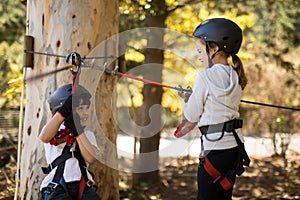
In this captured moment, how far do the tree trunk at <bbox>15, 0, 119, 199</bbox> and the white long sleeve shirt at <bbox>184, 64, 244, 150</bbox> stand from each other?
1498 millimetres

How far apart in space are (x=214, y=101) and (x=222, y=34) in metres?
0.48

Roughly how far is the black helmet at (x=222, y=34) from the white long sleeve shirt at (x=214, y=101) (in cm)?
18

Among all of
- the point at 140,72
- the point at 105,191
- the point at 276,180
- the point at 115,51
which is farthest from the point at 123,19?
the point at 276,180

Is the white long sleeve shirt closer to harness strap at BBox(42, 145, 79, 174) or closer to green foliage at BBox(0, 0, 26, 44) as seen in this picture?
harness strap at BBox(42, 145, 79, 174)

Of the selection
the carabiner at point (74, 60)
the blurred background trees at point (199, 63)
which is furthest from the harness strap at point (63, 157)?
the blurred background trees at point (199, 63)

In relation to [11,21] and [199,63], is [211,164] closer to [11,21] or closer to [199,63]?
[199,63]

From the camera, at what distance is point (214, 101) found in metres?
3.04

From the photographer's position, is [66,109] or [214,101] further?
[66,109]

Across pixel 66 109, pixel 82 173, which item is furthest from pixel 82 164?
pixel 66 109

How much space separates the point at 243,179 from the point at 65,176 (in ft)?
17.8

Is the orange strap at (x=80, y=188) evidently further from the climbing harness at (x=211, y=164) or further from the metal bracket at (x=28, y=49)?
the metal bracket at (x=28, y=49)

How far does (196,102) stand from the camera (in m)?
3.03

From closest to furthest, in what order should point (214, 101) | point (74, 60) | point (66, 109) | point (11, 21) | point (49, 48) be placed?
1. point (214, 101)
2. point (66, 109)
3. point (74, 60)
4. point (49, 48)
5. point (11, 21)

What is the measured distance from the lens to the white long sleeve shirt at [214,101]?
3.03 metres
